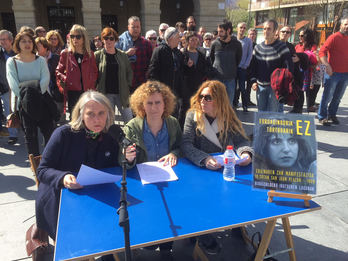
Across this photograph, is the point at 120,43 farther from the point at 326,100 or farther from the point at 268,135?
the point at 326,100

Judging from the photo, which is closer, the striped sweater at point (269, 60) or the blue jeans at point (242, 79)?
the striped sweater at point (269, 60)

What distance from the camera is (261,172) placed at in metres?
1.75

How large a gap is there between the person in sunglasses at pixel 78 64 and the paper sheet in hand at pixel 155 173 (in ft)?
8.46

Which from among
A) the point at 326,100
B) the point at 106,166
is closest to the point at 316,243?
the point at 106,166

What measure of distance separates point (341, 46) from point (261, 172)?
15.6 ft

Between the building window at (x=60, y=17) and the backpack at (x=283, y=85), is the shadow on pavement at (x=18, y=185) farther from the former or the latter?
the building window at (x=60, y=17)

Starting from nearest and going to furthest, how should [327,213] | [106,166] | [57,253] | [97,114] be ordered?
[57,253]
[97,114]
[106,166]
[327,213]

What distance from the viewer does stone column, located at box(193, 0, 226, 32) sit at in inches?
618

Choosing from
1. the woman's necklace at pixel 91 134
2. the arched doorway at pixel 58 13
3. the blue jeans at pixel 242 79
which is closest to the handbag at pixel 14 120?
the woman's necklace at pixel 91 134

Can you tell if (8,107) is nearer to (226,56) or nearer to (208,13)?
(226,56)

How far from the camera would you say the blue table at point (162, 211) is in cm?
136

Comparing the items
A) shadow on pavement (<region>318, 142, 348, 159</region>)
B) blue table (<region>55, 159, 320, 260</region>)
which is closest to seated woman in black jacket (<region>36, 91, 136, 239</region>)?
blue table (<region>55, 159, 320, 260</region>)

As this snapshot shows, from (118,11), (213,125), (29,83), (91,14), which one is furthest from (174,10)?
(213,125)

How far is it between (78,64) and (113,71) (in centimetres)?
55
